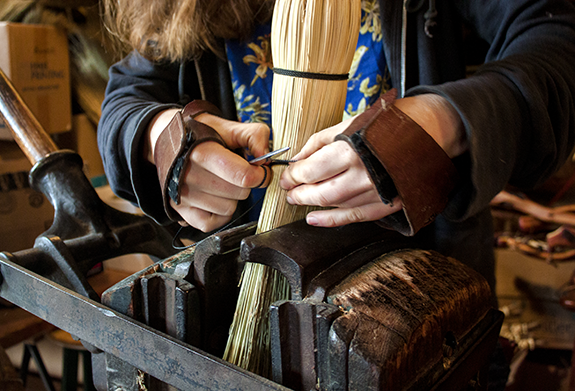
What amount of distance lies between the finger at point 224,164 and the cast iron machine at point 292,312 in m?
0.08

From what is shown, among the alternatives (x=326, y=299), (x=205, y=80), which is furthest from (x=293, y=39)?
(x=205, y=80)

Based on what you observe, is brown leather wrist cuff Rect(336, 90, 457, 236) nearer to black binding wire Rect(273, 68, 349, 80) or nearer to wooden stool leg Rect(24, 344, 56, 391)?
black binding wire Rect(273, 68, 349, 80)

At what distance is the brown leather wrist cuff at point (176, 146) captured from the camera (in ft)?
1.98

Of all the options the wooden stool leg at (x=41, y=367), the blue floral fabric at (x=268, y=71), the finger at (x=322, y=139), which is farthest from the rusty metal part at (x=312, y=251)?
Answer: the wooden stool leg at (x=41, y=367)

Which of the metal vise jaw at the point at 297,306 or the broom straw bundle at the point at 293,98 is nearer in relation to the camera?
the metal vise jaw at the point at 297,306

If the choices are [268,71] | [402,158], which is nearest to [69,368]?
[268,71]

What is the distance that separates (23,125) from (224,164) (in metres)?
0.58

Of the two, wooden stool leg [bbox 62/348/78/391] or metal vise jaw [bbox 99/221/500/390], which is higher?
metal vise jaw [bbox 99/221/500/390]

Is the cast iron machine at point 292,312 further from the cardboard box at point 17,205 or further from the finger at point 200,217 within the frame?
the cardboard box at point 17,205

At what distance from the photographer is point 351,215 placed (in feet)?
1.93

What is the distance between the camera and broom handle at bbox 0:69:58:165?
2.96ft

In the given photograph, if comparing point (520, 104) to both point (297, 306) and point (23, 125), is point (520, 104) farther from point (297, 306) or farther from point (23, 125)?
point (23, 125)

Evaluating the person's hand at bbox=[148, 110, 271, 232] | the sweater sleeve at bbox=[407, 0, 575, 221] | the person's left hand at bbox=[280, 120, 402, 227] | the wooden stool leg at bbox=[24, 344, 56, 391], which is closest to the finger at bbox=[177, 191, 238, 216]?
the person's hand at bbox=[148, 110, 271, 232]

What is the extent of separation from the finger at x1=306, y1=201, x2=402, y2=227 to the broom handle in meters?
0.62
